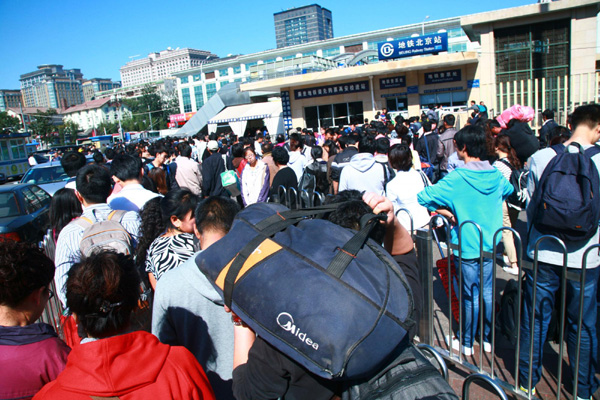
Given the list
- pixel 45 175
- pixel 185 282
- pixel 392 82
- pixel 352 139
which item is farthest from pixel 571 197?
pixel 392 82

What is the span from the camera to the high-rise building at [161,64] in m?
166

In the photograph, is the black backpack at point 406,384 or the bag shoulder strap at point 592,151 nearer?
the black backpack at point 406,384

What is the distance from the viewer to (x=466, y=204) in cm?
332

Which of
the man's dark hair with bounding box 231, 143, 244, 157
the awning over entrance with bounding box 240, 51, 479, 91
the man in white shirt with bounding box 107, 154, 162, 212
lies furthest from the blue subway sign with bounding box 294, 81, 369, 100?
the man in white shirt with bounding box 107, 154, 162, 212

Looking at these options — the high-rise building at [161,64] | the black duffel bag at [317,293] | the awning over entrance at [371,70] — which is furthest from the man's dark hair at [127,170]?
the high-rise building at [161,64]

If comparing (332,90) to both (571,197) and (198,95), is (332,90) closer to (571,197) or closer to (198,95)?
(571,197)

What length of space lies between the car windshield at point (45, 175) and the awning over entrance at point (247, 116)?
18.3m

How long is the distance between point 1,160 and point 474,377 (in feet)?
95.6

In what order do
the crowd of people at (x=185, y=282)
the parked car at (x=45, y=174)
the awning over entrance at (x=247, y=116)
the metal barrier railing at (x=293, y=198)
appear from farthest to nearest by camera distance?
1. the awning over entrance at (x=247, y=116)
2. the parked car at (x=45, y=174)
3. the metal barrier railing at (x=293, y=198)
4. the crowd of people at (x=185, y=282)

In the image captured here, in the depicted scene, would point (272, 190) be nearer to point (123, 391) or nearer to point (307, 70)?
point (123, 391)

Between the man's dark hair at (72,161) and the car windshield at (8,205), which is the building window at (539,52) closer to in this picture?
the man's dark hair at (72,161)

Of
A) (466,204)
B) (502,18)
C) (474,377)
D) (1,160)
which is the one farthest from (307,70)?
(474,377)

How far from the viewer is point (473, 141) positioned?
3.33 m

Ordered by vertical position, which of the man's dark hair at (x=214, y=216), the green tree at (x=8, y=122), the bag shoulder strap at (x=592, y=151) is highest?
the green tree at (x=8, y=122)
